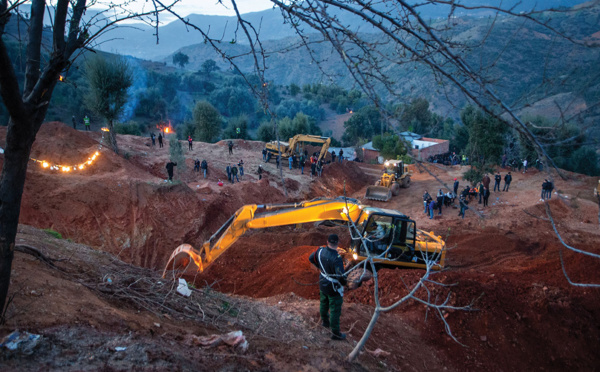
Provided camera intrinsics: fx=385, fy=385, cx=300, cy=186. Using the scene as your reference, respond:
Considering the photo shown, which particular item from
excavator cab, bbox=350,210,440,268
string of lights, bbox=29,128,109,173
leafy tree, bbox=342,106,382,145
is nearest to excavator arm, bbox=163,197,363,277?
excavator cab, bbox=350,210,440,268

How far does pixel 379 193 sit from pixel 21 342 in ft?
76.9

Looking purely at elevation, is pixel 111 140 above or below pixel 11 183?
below

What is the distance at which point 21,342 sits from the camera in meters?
3.44

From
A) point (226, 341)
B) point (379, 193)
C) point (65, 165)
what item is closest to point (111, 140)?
point (65, 165)

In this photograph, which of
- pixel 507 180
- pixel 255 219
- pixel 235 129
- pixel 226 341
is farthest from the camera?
pixel 235 129

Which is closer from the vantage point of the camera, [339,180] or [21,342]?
[21,342]

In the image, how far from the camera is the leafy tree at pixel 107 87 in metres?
23.5

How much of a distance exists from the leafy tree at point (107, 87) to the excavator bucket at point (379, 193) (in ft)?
54.4

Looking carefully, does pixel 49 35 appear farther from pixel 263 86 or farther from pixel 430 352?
pixel 430 352

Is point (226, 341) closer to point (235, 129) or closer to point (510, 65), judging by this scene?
point (235, 129)

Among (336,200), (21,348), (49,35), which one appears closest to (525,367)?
(336,200)

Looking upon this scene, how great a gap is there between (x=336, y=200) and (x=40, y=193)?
12539mm

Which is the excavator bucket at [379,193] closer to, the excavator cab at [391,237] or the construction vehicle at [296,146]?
the construction vehicle at [296,146]

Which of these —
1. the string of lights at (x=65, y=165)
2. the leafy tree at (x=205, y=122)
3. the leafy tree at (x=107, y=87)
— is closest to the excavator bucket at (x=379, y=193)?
the string of lights at (x=65, y=165)
